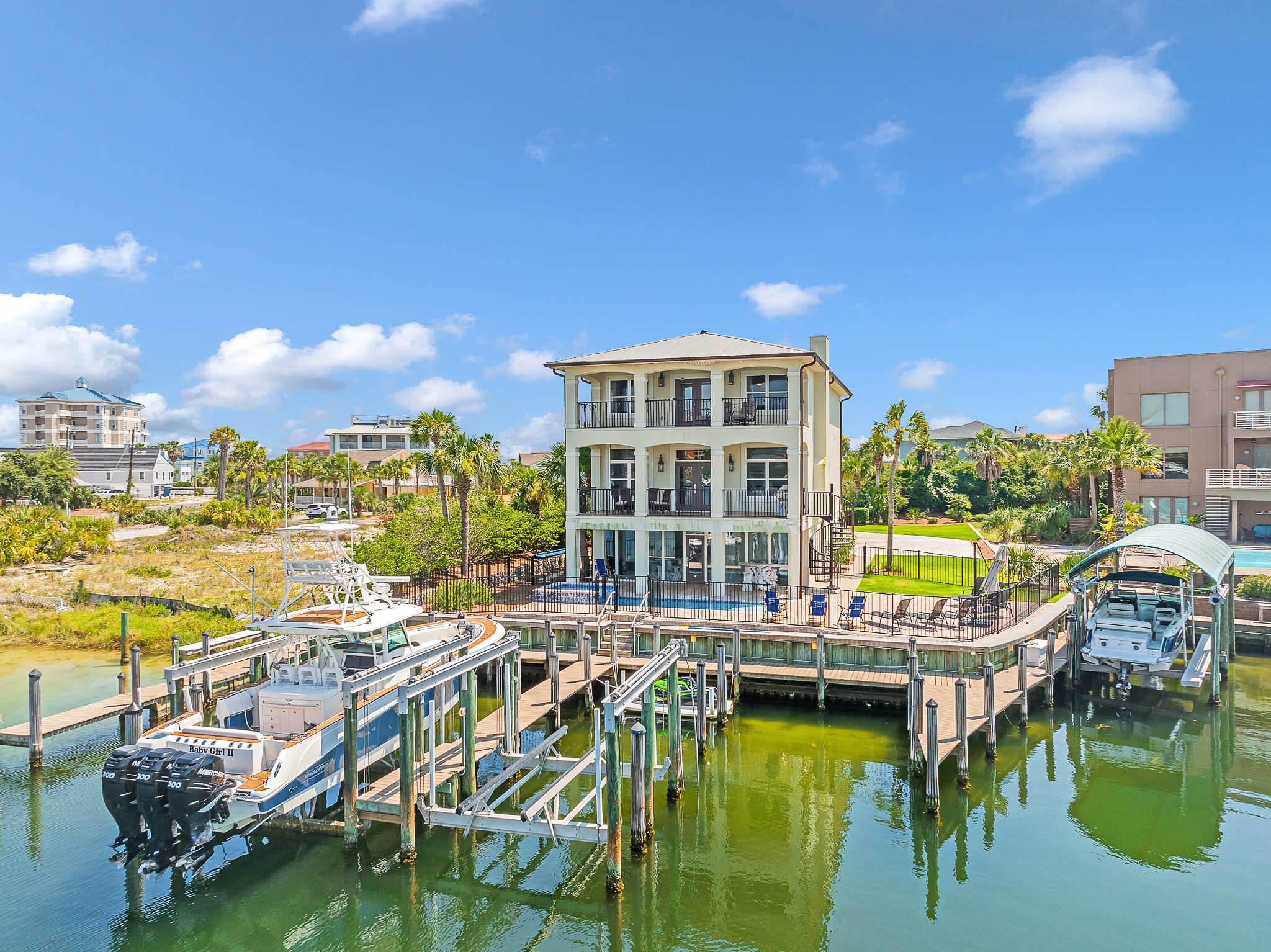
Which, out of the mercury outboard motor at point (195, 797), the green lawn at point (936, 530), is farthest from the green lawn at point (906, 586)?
the mercury outboard motor at point (195, 797)

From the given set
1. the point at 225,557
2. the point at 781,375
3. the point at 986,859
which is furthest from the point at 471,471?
the point at 986,859

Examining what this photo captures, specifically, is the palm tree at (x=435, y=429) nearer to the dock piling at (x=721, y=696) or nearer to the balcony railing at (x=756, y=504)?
the balcony railing at (x=756, y=504)

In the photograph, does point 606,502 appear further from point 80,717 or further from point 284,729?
point 80,717

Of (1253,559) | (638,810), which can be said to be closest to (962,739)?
(638,810)

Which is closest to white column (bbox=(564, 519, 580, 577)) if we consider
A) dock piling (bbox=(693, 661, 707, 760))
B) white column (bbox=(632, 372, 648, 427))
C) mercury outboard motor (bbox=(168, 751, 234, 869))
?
white column (bbox=(632, 372, 648, 427))

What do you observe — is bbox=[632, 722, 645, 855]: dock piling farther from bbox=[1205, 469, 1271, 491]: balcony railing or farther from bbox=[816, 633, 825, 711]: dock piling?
bbox=[1205, 469, 1271, 491]: balcony railing
